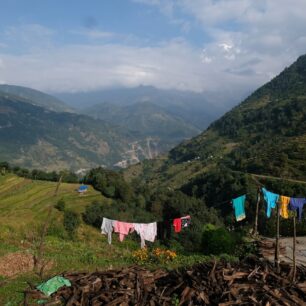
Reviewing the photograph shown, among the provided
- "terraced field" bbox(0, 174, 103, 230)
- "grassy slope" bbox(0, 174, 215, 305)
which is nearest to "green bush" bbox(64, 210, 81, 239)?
"grassy slope" bbox(0, 174, 215, 305)

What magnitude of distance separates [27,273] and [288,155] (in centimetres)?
10360

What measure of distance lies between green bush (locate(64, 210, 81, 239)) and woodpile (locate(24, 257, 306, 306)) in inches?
1781

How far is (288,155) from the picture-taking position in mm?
112500

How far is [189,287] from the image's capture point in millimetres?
13672

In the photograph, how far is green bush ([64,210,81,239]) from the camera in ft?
197

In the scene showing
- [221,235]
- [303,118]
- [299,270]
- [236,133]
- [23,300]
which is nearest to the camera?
[23,300]

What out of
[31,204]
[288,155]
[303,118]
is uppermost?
[303,118]

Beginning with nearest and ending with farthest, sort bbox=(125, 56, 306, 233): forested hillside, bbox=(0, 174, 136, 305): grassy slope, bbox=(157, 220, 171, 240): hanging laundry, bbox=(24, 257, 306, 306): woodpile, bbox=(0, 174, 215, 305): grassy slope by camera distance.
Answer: bbox=(24, 257, 306, 306): woodpile < bbox=(0, 174, 215, 305): grassy slope < bbox=(0, 174, 136, 305): grassy slope < bbox=(157, 220, 171, 240): hanging laundry < bbox=(125, 56, 306, 233): forested hillside

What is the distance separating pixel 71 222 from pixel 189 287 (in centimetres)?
4965

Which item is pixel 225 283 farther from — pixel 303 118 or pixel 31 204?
pixel 303 118

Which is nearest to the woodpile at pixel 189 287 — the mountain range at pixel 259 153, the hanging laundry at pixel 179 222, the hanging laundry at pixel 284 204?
the hanging laundry at pixel 284 204

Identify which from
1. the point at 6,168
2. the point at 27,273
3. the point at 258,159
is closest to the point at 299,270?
the point at 27,273

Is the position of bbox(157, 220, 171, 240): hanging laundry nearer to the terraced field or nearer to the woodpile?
the terraced field

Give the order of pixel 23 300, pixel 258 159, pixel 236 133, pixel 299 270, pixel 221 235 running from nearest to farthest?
pixel 23 300 → pixel 299 270 → pixel 221 235 → pixel 258 159 → pixel 236 133
